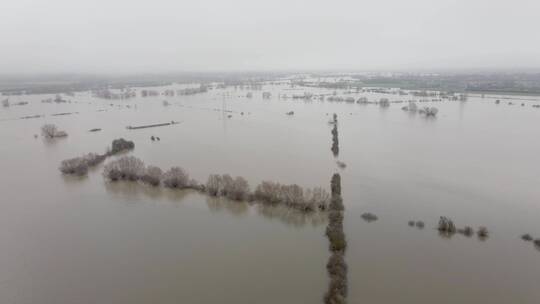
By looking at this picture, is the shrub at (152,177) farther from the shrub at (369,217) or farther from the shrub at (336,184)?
the shrub at (369,217)

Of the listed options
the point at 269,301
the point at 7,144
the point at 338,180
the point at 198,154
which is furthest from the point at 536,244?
the point at 7,144

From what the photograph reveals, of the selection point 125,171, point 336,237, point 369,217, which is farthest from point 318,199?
point 125,171

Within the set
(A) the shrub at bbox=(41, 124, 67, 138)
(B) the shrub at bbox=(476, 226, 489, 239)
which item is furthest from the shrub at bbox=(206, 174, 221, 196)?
(A) the shrub at bbox=(41, 124, 67, 138)

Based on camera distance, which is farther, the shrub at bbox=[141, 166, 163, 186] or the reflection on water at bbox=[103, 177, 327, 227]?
the shrub at bbox=[141, 166, 163, 186]

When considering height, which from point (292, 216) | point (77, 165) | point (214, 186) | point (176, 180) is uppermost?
point (77, 165)

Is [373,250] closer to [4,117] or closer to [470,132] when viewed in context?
[470,132]

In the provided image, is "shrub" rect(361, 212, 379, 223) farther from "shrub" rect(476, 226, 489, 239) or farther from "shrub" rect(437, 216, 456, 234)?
"shrub" rect(476, 226, 489, 239)

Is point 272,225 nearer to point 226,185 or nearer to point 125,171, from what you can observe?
point 226,185
